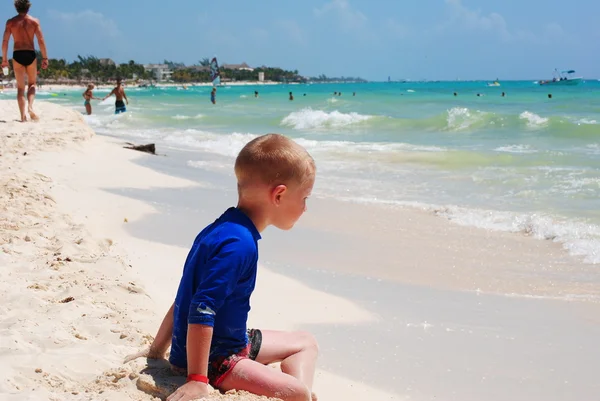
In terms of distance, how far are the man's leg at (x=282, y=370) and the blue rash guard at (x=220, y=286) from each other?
10 cm

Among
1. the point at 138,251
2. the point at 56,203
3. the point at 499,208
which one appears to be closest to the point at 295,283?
the point at 138,251

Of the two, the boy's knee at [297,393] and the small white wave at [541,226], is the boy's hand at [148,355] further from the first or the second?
the small white wave at [541,226]

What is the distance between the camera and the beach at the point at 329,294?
2.78 m

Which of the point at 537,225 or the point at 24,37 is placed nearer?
the point at 537,225

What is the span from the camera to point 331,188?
345 inches

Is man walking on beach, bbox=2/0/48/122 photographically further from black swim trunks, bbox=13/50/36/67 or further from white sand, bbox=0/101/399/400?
white sand, bbox=0/101/399/400

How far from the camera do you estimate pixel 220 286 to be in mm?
2145

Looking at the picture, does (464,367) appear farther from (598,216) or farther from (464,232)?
(598,216)

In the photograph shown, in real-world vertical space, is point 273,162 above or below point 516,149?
above

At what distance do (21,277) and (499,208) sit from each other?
5.65 metres

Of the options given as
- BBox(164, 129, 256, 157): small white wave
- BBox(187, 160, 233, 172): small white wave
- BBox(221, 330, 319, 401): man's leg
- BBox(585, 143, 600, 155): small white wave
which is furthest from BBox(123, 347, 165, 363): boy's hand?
BBox(585, 143, 600, 155): small white wave

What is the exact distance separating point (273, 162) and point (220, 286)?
0.46m

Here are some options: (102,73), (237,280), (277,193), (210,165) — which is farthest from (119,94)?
(102,73)

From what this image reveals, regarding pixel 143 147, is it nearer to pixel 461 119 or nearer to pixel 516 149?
pixel 516 149
